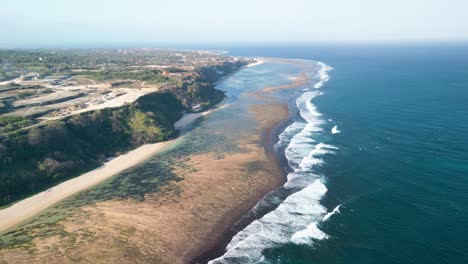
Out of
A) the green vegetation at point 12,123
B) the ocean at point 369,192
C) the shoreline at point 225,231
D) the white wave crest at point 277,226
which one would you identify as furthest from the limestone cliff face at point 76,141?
the white wave crest at point 277,226

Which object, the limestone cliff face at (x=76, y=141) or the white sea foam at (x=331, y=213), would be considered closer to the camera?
the white sea foam at (x=331, y=213)

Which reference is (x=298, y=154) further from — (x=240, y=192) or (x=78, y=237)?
(x=78, y=237)

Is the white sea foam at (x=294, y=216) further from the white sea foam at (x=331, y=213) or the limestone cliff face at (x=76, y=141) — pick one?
the limestone cliff face at (x=76, y=141)

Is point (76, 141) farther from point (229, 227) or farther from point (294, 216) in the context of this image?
point (294, 216)

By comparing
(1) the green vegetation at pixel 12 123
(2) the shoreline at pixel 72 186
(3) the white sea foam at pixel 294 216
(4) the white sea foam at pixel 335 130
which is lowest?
(2) the shoreline at pixel 72 186

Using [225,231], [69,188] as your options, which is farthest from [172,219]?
[69,188]

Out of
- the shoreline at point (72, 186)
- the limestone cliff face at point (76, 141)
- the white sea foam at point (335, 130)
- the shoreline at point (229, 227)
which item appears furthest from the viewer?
the white sea foam at point (335, 130)

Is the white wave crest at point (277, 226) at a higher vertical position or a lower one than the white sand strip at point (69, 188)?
higher

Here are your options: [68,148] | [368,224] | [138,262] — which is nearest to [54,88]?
[68,148]
